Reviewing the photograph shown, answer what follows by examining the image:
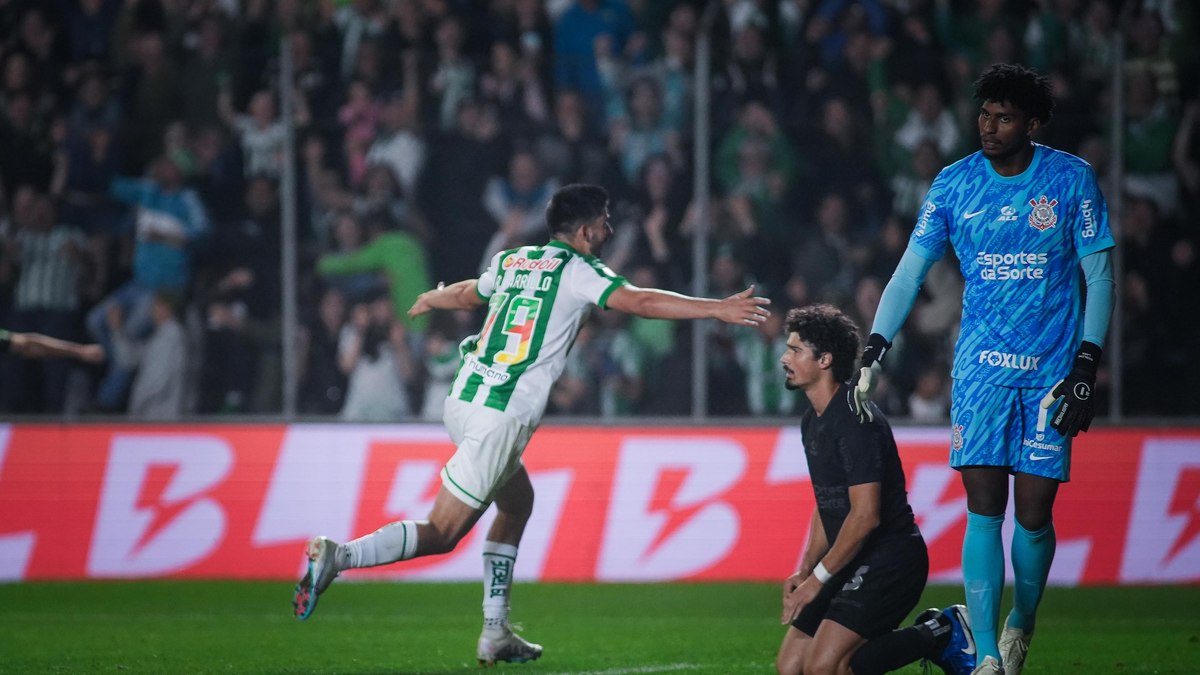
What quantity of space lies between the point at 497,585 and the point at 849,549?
6.88 ft

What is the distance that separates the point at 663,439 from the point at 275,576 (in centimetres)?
289

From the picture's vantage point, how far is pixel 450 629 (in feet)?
26.5

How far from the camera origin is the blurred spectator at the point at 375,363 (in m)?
11.2

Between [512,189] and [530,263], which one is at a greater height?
[512,189]

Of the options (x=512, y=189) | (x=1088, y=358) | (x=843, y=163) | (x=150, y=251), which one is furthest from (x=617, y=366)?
(x=1088, y=358)

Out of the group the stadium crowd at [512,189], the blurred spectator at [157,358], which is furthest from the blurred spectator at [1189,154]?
the blurred spectator at [157,358]

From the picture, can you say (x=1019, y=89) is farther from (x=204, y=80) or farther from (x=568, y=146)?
(x=204, y=80)

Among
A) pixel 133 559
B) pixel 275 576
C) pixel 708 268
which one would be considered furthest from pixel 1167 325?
pixel 133 559

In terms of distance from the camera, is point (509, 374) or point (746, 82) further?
point (746, 82)

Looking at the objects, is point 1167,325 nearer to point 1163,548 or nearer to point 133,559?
point 1163,548

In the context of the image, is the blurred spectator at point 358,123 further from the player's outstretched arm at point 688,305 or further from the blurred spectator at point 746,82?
the player's outstretched arm at point 688,305

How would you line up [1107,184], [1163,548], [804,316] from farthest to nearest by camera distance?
[1107,184] < [1163,548] < [804,316]

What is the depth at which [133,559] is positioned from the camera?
34.0ft

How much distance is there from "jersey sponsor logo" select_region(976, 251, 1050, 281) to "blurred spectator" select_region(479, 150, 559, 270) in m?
6.06
